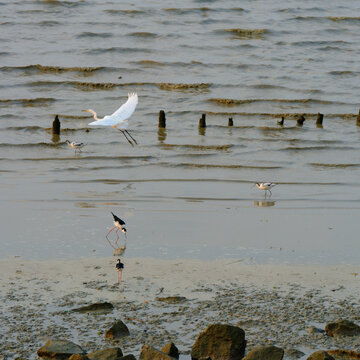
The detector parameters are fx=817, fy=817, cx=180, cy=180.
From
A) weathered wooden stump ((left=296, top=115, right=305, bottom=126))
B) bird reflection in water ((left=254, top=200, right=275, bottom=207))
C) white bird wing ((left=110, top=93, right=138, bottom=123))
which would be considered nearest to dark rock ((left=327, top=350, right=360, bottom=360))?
bird reflection in water ((left=254, top=200, right=275, bottom=207))

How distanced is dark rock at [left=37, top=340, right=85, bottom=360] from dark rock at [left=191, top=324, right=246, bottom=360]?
1.04 meters

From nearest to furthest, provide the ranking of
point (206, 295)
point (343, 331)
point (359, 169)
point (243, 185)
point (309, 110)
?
1. point (343, 331)
2. point (206, 295)
3. point (243, 185)
4. point (359, 169)
5. point (309, 110)

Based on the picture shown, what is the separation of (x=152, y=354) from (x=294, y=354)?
4.47 feet

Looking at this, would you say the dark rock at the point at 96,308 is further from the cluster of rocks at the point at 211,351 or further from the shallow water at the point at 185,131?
the shallow water at the point at 185,131

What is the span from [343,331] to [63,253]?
437cm

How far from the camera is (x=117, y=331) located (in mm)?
7715

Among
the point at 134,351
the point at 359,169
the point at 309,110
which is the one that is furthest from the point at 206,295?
the point at 309,110

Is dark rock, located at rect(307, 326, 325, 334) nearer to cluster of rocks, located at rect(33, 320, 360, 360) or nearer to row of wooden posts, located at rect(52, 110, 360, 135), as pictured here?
cluster of rocks, located at rect(33, 320, 360, 360)

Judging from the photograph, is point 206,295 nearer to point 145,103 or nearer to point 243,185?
point 243,185

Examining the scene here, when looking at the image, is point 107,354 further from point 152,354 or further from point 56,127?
point 56,127

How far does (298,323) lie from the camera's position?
8156 millimetres

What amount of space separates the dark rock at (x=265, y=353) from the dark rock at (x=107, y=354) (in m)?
1.10

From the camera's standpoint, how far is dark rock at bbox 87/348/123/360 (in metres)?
6.94

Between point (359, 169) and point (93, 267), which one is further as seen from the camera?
point (359, 169)
